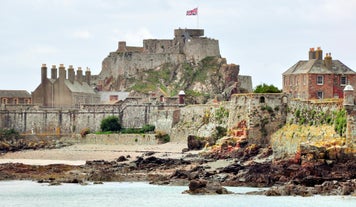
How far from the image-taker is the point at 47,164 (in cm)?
8488

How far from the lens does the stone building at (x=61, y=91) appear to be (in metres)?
112

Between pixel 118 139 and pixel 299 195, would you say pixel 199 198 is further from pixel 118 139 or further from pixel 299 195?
pixel 118 139

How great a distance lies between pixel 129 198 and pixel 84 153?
98.9 ft

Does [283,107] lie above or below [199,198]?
above

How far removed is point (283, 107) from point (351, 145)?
1509 cm

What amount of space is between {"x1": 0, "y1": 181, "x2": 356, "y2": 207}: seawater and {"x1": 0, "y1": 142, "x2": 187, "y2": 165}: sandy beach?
16.2 m

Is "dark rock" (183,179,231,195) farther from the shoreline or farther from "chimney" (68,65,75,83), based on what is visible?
"chimney" (68,65,75,83)

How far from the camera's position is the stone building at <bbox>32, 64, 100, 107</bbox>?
112000mm

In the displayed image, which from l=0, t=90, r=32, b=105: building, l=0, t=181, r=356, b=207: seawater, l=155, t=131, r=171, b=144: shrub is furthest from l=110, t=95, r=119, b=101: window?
l=0, t=181, r=356, b=207: seawater

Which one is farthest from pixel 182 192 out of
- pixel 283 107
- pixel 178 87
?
pixel 178 87

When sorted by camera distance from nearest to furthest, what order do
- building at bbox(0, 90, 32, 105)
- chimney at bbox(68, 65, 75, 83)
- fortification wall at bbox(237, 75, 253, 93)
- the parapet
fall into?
1. chimney at bbox(68, 65, 75, 83)
2. building at bbox(0, 90, 32, 105)
3. fortification wall at bbox(237, 75, 253, 93)
4. the parapet

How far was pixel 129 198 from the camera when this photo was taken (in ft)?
212

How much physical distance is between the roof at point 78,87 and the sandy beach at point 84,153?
13.6 m

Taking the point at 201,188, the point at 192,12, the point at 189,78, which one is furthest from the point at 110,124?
the point at 201,188
